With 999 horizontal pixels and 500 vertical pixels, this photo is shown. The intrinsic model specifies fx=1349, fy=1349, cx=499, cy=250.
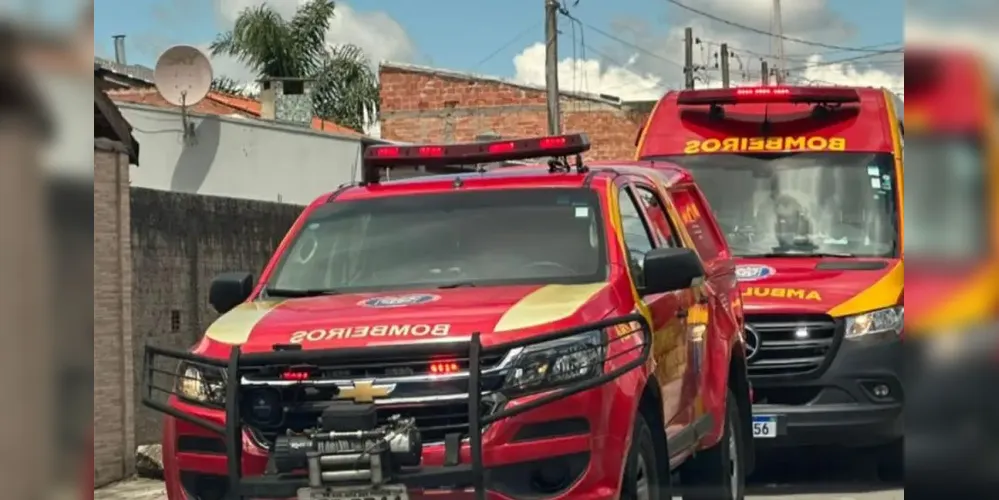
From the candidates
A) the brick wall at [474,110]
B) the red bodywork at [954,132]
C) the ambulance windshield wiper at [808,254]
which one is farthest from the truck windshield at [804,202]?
the brick wall at [474,110]

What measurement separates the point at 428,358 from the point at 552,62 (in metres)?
21.8

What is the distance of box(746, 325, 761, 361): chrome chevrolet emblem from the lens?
8.50 m

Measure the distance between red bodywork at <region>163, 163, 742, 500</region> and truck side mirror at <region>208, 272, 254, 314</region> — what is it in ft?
0.28

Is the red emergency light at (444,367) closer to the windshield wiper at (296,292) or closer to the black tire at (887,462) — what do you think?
the windshield wiper at (296,292)

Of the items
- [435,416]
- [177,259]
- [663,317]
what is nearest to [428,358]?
[435,416]

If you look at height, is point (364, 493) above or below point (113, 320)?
below

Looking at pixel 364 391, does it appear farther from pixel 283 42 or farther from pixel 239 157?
pixel 283 42

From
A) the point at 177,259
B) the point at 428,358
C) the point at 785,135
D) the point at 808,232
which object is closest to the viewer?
the point at 428,358

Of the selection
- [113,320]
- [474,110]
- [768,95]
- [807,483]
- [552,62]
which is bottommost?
→ [807,483]

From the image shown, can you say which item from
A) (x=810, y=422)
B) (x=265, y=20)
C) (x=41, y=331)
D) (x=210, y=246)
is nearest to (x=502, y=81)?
(x=265, y=20)

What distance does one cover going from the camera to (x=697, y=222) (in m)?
7.98

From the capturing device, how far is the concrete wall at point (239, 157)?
77.5 ft

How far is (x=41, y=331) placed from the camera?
64.6 inches

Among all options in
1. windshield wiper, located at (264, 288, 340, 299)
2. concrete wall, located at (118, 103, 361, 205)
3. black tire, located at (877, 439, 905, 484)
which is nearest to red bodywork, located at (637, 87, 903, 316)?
black tire, located at (877, 439, 905, 484)
